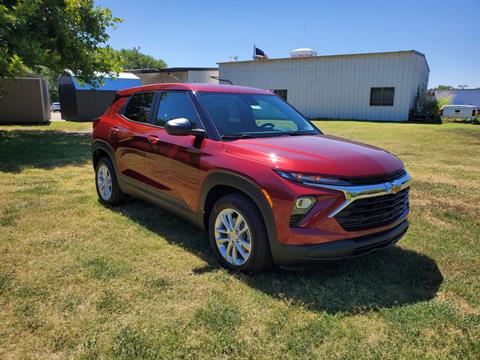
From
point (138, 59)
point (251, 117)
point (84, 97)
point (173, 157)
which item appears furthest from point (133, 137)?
point (138, 59)

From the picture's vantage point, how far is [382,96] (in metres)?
25.8

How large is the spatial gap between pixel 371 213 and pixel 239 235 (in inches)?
45.8

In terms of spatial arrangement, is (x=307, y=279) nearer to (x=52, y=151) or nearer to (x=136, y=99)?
(x=136, y=99)

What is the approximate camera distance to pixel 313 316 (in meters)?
2.94

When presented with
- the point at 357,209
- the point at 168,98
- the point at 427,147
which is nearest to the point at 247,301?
the point at 357,209

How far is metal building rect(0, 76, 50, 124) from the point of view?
19.9m

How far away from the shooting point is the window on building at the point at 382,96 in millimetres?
25420

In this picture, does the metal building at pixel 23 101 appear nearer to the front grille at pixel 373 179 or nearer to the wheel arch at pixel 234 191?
the wheel arch at pixel 234 191

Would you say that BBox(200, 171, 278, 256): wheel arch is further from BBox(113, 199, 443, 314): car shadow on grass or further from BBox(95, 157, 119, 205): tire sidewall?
BBox(95, 157, 119, 205): tire sidewall

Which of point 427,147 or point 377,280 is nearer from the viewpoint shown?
point 377,280

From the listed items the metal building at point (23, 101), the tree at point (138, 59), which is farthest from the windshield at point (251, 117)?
the tree at point (138, 59)

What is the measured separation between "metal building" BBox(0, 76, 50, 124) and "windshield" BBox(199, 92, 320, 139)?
19293 millimetres

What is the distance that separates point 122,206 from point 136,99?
1.61 m

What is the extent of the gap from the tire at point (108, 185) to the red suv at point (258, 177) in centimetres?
59
